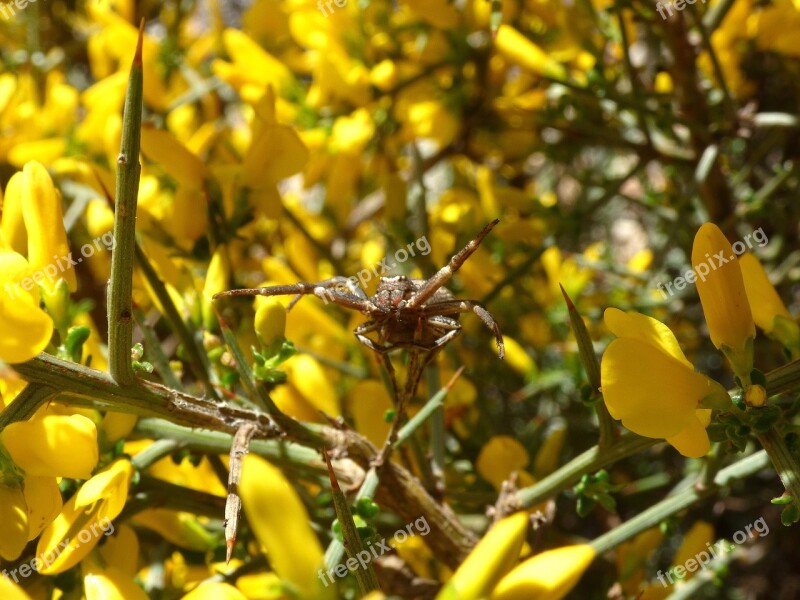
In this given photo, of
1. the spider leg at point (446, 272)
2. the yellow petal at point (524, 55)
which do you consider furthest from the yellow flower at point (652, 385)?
the yellow petal at point (524, 55)

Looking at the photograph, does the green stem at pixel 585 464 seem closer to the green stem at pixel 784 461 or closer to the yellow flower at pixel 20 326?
the green stem at pixel 784 461

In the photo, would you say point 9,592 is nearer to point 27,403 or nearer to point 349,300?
point 27,403

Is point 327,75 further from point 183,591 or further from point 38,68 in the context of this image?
point 183,591

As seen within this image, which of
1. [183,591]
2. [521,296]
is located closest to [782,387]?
[183,591]

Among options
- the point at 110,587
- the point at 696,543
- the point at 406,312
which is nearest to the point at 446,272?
the point at 406,312

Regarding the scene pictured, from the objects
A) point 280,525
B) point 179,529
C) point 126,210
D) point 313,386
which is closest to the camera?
point 280,525
